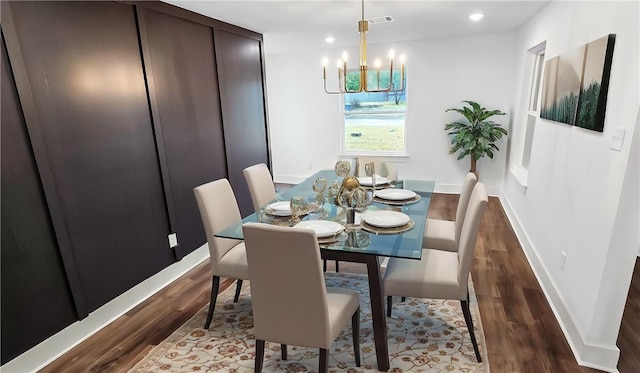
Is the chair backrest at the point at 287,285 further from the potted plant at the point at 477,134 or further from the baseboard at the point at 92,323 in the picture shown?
the potted plant at the point at 477,134

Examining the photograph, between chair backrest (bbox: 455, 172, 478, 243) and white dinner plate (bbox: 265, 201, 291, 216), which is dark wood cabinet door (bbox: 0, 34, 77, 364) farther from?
chair backrest (bbox: 455, 172, 478, 243)

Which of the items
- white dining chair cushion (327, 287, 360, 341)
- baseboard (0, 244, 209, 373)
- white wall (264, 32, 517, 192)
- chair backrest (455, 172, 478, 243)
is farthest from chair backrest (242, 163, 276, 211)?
white wall (264, 32, 517, 192)

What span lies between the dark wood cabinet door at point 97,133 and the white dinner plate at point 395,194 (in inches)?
69.5

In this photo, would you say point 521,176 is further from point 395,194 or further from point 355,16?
point 355,16

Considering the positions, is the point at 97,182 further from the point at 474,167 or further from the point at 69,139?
the point at 474,167

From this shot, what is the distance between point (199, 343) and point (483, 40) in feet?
16.3

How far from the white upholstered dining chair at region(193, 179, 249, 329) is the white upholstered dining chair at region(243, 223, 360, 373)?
53 centimetres

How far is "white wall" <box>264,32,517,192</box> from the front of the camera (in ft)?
15.6

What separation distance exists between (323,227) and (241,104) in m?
2.31

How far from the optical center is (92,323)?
2.28m

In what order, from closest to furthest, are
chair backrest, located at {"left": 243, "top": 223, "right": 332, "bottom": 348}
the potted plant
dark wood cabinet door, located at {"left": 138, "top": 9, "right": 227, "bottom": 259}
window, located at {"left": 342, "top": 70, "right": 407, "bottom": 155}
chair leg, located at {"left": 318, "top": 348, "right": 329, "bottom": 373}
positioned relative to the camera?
1. chair backrest, located at {"left": 243, "top": 223, "right": 332, "bottom": 348}
2. chair leg, located at {"left": 318, "top": 348, "right": 329, "bottom": 373}
3. dark wood cabinet door, located at {"left": 138, "top": 9, "right": 227, "bottom": 259}
4. the potted plant
5. window, located at {"left": 342, "top": 70, "right": 407, "bottom": 155}

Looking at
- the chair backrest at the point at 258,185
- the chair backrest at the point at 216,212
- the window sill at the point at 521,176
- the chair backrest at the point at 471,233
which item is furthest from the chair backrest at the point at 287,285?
the window sill at the point at 521,176

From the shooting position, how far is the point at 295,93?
5.84 metres

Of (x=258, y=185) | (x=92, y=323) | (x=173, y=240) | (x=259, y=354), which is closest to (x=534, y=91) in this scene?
(x=258, y=185)
